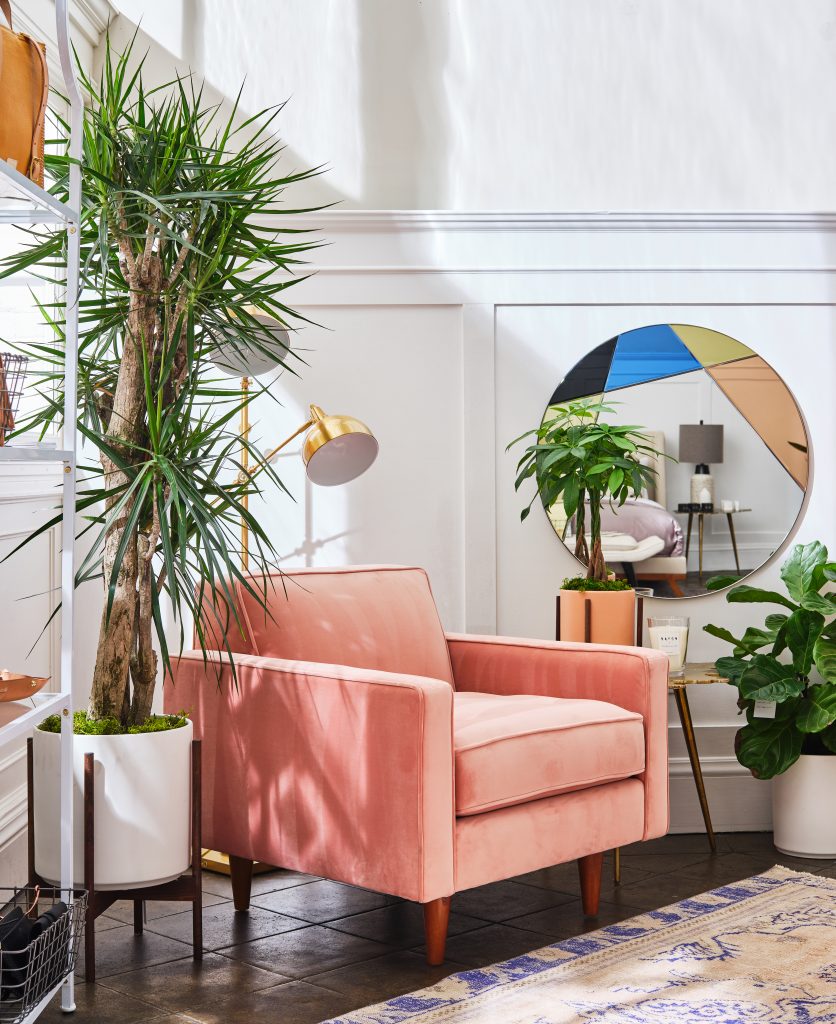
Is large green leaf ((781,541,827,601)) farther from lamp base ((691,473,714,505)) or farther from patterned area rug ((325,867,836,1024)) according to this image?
patterned area rug ((325,867,836,1024))

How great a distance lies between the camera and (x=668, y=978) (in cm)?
237

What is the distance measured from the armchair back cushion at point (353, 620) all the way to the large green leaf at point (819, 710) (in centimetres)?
101

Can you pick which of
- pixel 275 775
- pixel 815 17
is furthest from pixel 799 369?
pixel 275 775

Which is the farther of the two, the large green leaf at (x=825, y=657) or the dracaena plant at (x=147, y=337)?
the large green leaf at (x=825, y=657)

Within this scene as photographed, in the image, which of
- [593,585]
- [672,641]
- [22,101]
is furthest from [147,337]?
[672,641]

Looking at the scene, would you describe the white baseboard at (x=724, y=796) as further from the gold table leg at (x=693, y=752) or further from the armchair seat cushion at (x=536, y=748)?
the armchair seat cushion at (x=536, y=748)

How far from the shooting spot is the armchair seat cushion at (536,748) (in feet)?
7.96

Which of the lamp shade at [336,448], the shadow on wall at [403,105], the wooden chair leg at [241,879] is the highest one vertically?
the shadow on wall at [403,105]

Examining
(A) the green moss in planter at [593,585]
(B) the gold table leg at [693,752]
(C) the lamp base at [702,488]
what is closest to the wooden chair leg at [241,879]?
(A) the green moss in planter at [593,585]

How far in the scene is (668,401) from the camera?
3773mm

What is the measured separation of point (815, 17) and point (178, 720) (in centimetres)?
307

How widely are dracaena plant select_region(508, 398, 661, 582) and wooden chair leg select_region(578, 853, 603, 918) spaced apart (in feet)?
3.18

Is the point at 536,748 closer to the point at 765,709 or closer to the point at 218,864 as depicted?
the point at 218,864

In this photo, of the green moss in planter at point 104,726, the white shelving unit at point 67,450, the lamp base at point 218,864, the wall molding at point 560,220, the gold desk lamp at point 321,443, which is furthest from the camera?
the wall molding at point 560,220
